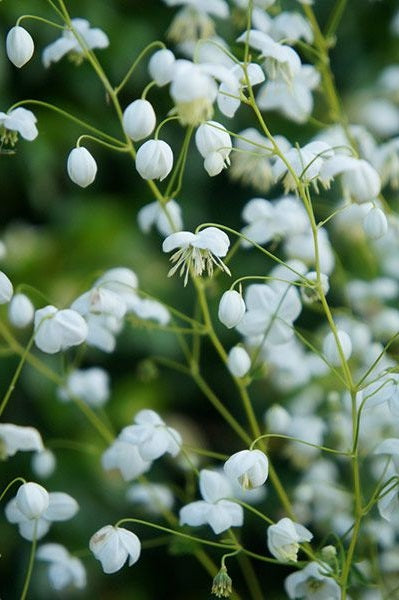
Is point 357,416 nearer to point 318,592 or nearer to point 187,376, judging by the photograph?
point 318,592

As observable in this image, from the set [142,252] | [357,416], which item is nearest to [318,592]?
[357,416]

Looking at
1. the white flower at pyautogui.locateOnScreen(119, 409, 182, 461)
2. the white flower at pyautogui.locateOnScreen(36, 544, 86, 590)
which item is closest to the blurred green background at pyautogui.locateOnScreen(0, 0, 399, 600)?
the white flower at pyautogui.locateOnScreen(36, 544, 86, 590)

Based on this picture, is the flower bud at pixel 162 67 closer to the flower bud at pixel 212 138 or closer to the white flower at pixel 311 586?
the flower bud at pixel 212 138

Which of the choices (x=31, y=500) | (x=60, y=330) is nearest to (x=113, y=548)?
(x=31, y=500)

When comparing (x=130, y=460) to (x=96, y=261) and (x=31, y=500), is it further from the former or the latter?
(x=96, y=261)

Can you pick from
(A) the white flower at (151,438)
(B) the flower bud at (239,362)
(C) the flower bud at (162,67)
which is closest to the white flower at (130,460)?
(A) the white flower at (151,438)
